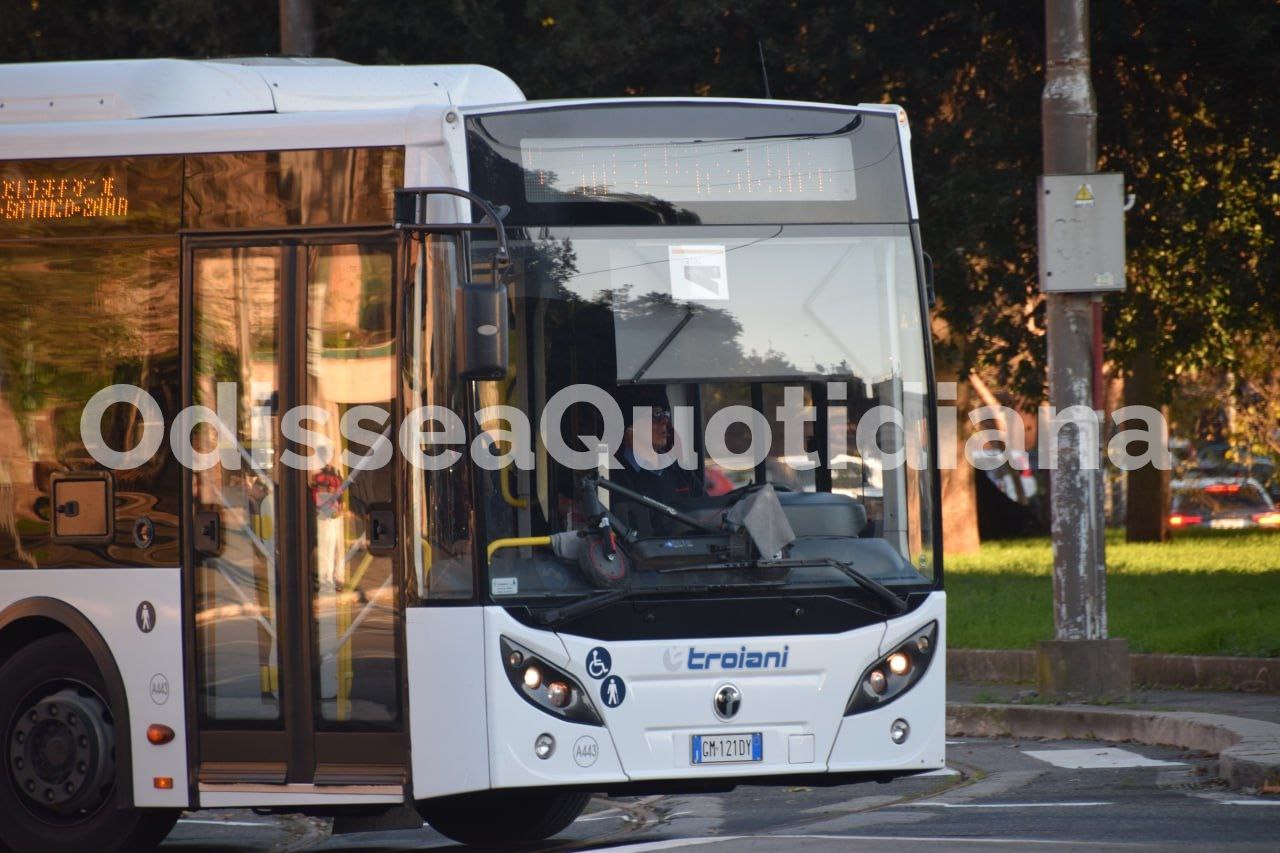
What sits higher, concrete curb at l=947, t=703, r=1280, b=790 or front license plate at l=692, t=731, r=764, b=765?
front license plate at l=692, t=731, r=764, b=765

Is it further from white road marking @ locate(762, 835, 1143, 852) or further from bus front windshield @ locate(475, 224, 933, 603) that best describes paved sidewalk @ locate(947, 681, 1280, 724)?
bus front windshield @ locate(475, 224, 933, 603)

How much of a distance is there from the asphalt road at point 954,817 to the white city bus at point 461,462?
24.9 inches

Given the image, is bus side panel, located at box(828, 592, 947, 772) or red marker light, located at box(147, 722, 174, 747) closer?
bus side panel, located at box(828, 592, 947, 772)

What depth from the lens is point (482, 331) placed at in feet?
26.1

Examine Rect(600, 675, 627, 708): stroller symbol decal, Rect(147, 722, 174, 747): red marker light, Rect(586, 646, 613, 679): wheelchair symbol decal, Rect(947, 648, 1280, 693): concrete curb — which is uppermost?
Rect(586, 646, 613, 679): wheelchair symbol decal

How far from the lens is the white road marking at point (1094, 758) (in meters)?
11.7

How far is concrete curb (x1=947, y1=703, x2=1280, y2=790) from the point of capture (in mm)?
10414

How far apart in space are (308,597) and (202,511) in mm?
619

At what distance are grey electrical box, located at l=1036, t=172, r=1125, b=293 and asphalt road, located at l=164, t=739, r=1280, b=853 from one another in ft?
9.87

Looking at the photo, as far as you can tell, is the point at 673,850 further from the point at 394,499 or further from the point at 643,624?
the point at 394,499

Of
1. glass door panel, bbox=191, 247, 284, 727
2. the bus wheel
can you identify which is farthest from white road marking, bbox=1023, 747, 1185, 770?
glass door panel, bbox=191, 247, 284, 727

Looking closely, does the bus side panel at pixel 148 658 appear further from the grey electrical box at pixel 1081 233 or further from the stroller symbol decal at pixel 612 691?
the grey electrical box at pixel 1081 233

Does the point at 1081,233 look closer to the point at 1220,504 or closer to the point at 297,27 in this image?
the point at 297,27

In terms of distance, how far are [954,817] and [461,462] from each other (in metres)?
3.12
